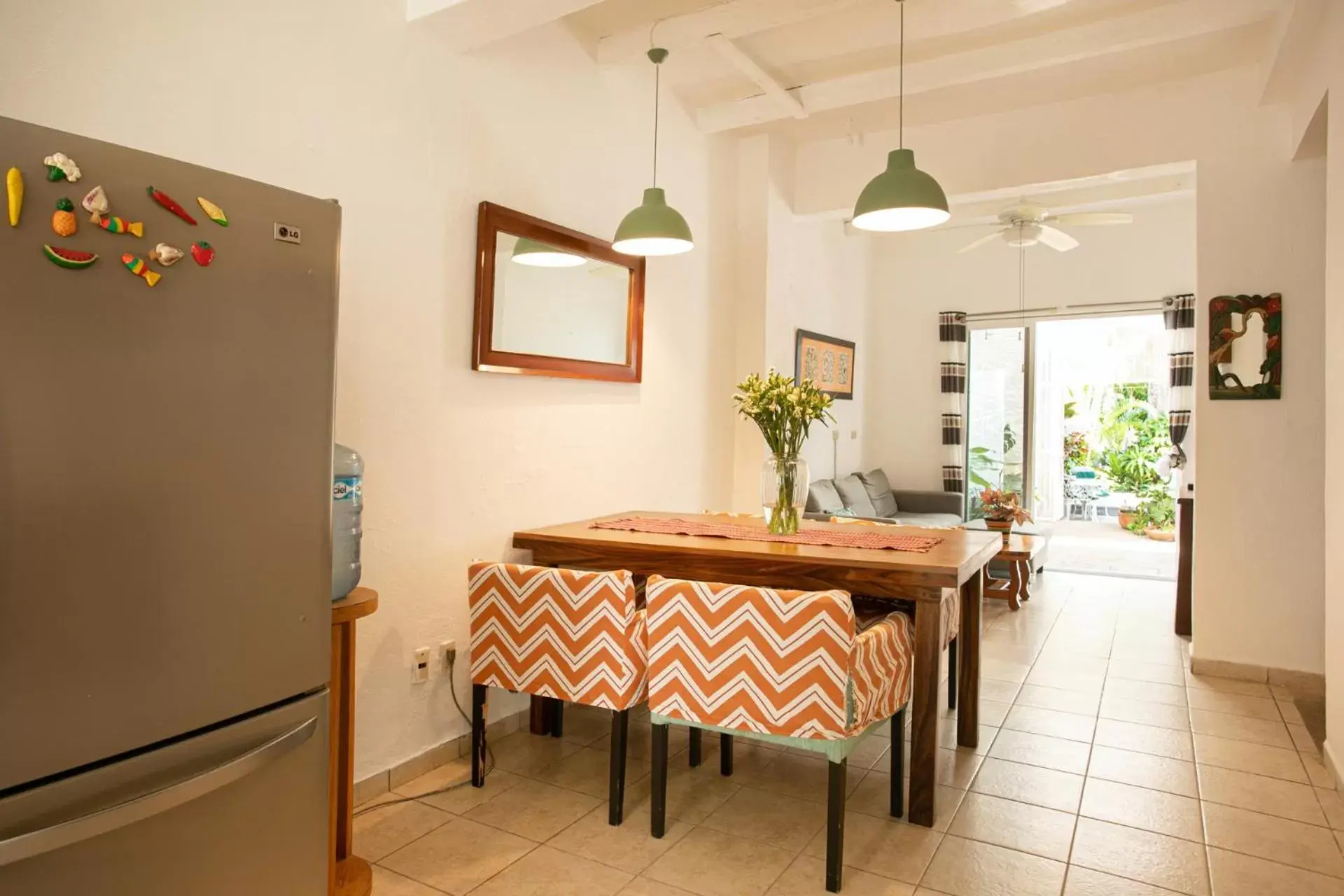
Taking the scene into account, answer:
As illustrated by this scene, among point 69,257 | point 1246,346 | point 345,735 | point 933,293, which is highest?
point 933,293

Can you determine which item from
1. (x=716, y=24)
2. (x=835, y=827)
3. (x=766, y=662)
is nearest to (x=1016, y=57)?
(x=716, y=24)

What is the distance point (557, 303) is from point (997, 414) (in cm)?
537

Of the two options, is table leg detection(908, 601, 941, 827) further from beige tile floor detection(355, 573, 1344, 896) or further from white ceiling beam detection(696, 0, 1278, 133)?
white ceiling beam detection(696, 0, 1278, 133)

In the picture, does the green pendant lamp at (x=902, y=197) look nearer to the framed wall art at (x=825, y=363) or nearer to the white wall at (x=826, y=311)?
the white wall at (x=826, y=311)

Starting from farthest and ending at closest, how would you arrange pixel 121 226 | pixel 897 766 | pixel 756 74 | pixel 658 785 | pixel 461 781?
1. pixel 756 74
2. pixel 461 781
3. pixel 897 766
4. pixel 658 785
5. pixel 121 226

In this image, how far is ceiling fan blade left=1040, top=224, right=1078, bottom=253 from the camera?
5590 millimetres

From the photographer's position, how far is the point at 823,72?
4.12 m

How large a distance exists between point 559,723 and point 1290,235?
13.3 feet

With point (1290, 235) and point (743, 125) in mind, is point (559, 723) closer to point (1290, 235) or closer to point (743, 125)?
point (743, 125)

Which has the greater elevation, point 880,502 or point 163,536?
point 163,536

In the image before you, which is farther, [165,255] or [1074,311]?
[1074,311]

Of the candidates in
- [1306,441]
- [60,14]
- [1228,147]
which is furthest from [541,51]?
[1306,441]

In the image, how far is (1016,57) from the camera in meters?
3.68

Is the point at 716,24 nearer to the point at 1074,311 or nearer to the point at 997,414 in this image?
the point at 1074,311
